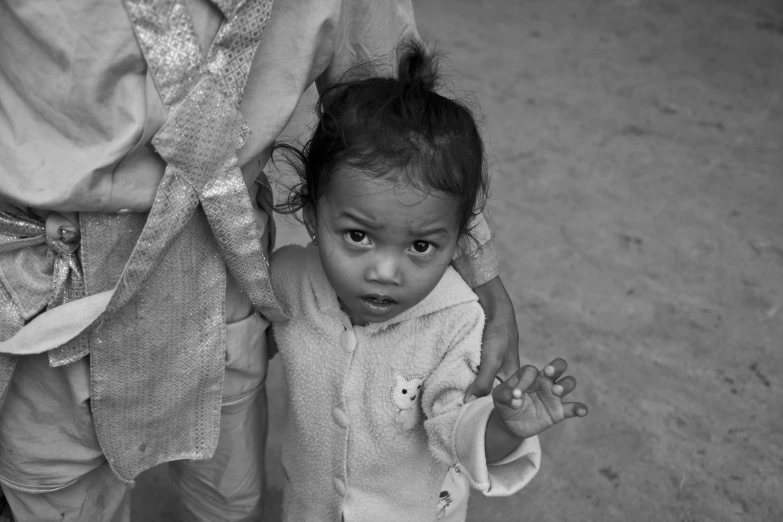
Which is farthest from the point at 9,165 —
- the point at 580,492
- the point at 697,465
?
the point at 697,465

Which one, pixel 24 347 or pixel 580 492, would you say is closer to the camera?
pixel 24 347

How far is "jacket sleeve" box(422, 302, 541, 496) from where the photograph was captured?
1.39 meters

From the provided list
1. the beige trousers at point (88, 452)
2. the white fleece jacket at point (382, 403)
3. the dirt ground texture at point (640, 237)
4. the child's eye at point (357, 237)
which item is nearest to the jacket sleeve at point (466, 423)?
the white fleece jacket at point (382, 403)

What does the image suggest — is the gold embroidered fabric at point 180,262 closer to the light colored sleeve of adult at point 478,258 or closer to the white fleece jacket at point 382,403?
the white fleece jacket at point 382,403

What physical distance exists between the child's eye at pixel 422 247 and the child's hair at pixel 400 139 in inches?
2.9

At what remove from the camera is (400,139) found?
4.49 feet

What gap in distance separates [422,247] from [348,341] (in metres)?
0.24

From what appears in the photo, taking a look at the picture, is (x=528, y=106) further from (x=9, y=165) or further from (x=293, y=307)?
(x=9, y=165)

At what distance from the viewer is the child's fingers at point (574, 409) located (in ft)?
3.99

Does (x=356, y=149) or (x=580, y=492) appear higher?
(x=356, y=149)

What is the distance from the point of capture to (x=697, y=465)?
2.25 m

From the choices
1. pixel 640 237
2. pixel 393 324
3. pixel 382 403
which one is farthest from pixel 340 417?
pixel 640 237

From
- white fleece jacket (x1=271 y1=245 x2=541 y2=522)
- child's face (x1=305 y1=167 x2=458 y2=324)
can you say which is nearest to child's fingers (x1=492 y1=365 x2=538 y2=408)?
white fleece jacket (x1=271 y1=245 x2=541 y2=522)

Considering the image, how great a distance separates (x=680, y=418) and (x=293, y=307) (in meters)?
1.25
